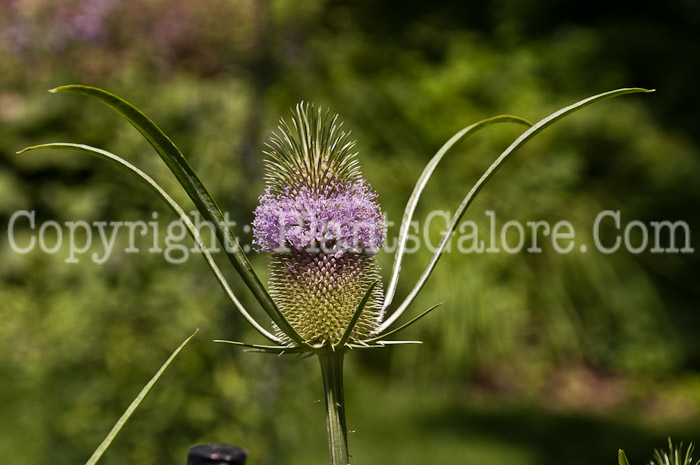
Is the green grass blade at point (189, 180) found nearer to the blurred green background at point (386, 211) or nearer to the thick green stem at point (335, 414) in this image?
the thick green stem at point (335, 414)

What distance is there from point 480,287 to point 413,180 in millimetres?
742

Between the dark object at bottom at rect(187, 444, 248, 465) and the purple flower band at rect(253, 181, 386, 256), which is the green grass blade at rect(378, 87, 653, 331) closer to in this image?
the purple flower band at rect(253, 181, 386, 256)

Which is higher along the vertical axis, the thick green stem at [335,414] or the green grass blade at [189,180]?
the green grass blade at [189,180]

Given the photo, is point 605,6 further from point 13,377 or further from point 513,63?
point 13,377

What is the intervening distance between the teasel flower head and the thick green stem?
0.03m

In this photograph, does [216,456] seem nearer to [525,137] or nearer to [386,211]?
[525,137]

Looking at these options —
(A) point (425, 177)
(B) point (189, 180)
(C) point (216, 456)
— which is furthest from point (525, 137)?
(C) point (216, 456)

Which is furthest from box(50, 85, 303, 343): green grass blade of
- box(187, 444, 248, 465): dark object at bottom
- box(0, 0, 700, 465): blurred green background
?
box(0, 0, 700, 465): blurred green background

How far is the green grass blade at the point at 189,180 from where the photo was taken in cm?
46

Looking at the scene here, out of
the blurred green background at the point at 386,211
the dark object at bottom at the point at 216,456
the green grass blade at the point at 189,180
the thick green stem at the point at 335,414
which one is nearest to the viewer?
the green grass blade at the point at 189,180

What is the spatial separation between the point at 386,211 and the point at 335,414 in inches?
107

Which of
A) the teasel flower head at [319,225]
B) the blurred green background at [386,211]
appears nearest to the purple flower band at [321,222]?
the teasel flower head at [319,225]

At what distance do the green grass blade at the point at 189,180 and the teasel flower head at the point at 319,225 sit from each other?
3.6 inches

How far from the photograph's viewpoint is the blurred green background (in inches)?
95.0
